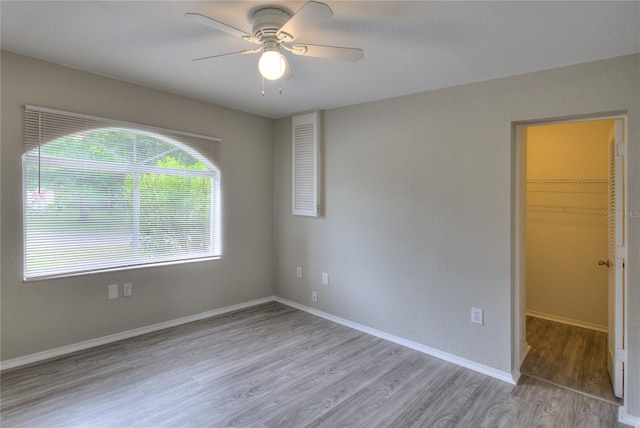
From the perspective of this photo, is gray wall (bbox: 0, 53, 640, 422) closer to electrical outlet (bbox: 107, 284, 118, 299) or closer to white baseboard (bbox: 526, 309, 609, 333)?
electrical outlet (bbox: 107, 284, 118, 299)

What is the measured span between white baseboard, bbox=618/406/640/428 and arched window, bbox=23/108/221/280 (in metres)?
3.81

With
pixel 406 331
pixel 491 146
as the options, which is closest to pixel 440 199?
pixel 491 146

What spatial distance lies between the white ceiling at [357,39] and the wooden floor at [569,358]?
2.43 metres

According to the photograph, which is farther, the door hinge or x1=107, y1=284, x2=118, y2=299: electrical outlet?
x1=107, y1=284, x2=118, y2=299: electrical outlet

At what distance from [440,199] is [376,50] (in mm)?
1443

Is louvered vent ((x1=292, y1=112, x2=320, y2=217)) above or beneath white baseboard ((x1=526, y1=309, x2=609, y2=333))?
above

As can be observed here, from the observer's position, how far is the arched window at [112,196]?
2729 mm

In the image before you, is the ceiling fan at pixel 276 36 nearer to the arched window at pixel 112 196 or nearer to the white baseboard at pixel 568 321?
the arched window at pixel 112 196

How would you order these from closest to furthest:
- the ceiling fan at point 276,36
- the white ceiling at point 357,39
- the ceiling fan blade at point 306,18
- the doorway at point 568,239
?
the ceiling fan blade at point 306,18 → the ceiling fan at point 276,36 → the white ceiling at point 357,39 → the doorway at point 568,239

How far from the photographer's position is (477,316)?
9.37ft

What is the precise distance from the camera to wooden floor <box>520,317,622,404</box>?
2.59 metres

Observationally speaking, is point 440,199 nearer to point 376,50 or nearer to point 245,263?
point 376,50

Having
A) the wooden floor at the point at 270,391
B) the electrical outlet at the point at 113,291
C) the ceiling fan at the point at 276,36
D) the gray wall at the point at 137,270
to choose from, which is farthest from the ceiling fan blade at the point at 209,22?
the electrical outlet at the point at 113,291

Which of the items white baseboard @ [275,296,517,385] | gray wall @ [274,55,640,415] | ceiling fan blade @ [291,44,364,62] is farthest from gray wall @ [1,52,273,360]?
ceiling fan blade @ [291,44,364,62]
